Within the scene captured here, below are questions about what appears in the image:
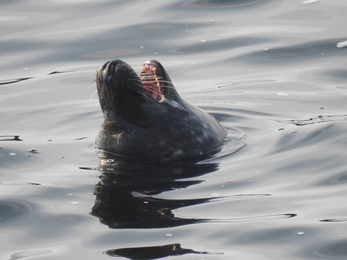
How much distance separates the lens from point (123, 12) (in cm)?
1245

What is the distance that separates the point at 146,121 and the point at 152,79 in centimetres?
45

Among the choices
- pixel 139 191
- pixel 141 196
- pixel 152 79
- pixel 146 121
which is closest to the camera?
pixel 141 196

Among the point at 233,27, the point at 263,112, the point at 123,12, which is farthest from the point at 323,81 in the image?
the point at 123,12

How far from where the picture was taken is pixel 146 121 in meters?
6.09

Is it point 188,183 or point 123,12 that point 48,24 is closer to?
point 123,12

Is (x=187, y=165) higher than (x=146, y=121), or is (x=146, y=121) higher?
(x=146, y=121)

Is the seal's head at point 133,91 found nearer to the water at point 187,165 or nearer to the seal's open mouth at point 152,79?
the seal's open mouth at point 152,79

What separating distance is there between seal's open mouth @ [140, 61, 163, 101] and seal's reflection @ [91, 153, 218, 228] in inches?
28.7

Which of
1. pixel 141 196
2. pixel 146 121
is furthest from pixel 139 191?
pixel 146 121

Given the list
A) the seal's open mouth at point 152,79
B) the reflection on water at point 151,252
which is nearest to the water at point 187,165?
A: the reflection on water at point 151,252

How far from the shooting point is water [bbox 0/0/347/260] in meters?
4.39

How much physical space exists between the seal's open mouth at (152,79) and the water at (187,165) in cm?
79

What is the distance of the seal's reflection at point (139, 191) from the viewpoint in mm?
4637

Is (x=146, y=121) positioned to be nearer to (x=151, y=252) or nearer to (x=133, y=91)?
(x=133, y=91)
